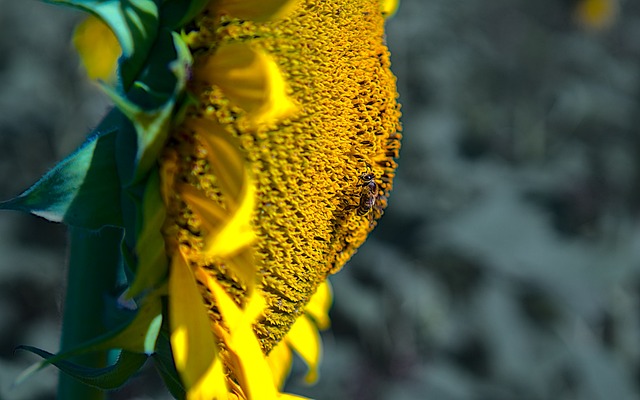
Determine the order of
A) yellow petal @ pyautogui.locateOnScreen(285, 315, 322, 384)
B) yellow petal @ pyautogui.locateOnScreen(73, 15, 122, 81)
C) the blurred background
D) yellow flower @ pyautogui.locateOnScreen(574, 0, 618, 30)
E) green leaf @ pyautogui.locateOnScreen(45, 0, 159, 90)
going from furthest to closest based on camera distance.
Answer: yellow flower @ pyautogui.locateOnScreen(574, 0, 618, 30), the blurred background, yellow petal @ pyautogui.locateOnScreen(285, 315, 322, 384), yellow petal @ pyautogui.locateOnScreen(73, 15, 122, 81), green leaf @ pyautogui.locateOnScreen(45, 0, 159, 90)

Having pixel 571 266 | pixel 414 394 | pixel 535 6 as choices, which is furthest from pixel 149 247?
pixel 535 6

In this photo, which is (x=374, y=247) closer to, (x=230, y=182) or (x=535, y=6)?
(x=230, y=182)

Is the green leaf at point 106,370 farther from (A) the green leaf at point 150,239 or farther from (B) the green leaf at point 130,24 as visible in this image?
(B) the green leaf at point 130,24

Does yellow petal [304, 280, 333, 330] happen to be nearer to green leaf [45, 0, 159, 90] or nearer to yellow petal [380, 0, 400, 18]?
yellow petal [380, 0, 400, 18]

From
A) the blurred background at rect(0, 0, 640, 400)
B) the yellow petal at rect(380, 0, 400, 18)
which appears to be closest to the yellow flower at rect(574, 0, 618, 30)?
the blurred background at rect(0, 0, 640, 400)

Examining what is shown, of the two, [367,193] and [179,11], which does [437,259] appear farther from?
[179,11]

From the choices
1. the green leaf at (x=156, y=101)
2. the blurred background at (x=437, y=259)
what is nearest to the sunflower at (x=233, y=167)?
the green leaf at (x=156, y=101)
